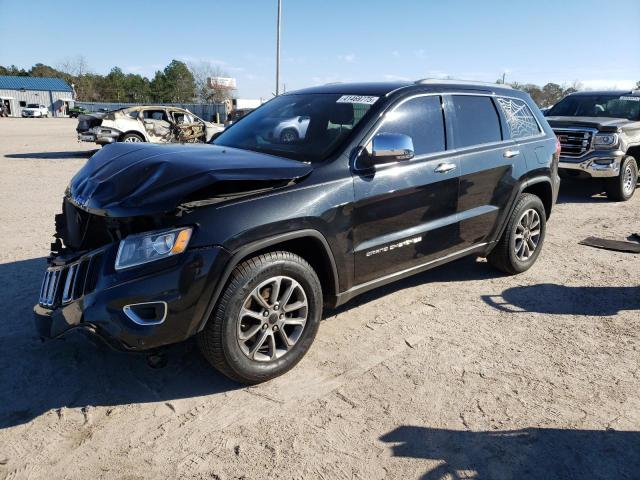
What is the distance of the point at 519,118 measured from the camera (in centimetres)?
501

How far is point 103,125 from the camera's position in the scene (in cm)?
1441

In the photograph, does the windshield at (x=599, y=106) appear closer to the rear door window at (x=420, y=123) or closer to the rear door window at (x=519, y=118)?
the rear door window at (x=519, y=118)

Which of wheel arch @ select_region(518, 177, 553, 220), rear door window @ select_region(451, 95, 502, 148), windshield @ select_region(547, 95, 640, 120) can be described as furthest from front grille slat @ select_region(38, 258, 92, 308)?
windshield @ select_region(547, 95, 640, 120)

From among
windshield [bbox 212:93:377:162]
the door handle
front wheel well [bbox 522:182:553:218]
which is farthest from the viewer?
front wheel well [bbox 522:182:553:218]

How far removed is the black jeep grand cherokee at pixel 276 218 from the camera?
2711mm

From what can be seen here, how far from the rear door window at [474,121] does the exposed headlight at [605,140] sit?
211 inches

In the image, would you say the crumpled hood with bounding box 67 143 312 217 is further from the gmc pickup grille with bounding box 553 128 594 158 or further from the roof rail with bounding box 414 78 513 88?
the gmc pickup grille with bounding box 553 128 594 158

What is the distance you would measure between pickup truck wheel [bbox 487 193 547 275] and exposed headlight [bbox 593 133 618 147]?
4.68 m

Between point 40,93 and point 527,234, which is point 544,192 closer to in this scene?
point 527,234

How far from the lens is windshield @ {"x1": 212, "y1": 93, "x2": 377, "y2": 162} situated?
12.0ft

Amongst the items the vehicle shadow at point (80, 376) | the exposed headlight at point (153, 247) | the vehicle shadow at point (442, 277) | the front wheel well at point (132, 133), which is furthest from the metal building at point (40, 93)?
the exposed headlight at point (153, 247)

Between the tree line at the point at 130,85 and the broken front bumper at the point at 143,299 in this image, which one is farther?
the tree line at the point at 130,85

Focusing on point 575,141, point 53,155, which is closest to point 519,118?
point 575,141

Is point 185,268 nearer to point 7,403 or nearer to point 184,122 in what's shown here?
point 7,403
